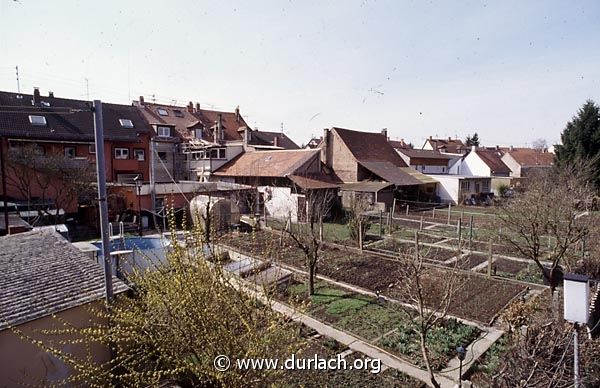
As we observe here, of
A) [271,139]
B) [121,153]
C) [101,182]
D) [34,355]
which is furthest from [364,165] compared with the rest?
[34,355]

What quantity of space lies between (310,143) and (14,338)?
52.1 metres

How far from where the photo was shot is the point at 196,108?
41.9m

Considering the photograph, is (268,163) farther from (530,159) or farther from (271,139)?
(530,159)

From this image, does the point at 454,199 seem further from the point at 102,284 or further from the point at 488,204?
the point at 102,284

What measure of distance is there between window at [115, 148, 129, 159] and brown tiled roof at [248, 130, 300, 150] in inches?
538

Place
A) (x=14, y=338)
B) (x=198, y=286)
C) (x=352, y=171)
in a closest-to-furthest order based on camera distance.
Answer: (x=198, y=286) < (x=14, y=338) < (x=352, y=171)

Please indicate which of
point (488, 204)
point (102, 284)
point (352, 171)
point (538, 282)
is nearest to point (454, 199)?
point (488, 204)

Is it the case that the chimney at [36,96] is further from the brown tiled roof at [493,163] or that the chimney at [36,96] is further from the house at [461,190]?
the brown tiled roof at [493,163]

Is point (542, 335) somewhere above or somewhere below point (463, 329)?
above

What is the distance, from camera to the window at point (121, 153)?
2752 cm

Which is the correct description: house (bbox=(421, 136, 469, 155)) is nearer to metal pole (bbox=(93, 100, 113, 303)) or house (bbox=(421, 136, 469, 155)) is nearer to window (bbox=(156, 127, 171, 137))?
window (bbox=(156, 127, 171, 137))

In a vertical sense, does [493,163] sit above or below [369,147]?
below

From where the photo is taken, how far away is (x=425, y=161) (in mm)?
40938

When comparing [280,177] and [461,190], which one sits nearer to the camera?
[280,177]
